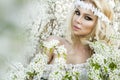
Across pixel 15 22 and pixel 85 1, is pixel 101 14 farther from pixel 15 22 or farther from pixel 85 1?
pixel 15 22

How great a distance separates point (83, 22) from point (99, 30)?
125mm

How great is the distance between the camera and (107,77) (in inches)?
52.2

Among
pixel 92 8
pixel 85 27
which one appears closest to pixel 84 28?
pixel 85 27

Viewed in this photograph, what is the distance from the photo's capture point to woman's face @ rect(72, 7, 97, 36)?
1.91 metres

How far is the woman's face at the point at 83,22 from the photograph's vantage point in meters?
1.91

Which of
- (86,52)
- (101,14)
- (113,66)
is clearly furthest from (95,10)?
(113,66)

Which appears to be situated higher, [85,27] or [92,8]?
[92,8]

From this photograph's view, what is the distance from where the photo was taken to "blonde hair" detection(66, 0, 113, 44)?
1.93m

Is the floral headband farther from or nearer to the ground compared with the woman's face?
farther from the ground

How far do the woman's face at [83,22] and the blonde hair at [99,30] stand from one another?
0.03 meters

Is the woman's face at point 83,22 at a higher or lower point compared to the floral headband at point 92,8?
lower

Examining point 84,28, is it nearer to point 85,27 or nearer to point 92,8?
point 85,27

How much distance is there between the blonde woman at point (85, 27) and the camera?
192 centimetres

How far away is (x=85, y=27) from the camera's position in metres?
1.95
